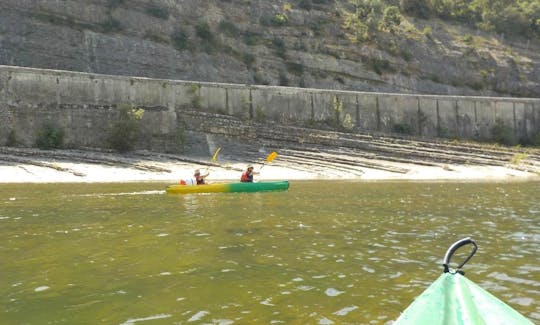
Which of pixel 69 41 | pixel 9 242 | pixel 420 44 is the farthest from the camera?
pixel 420 44

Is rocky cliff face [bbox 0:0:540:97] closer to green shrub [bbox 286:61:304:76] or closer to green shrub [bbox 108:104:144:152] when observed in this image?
green shrub [bbox 286:61:304:76]

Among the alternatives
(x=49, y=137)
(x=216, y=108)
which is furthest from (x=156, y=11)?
(x=49, y=137)

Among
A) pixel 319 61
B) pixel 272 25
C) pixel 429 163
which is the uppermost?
pixel 272 25

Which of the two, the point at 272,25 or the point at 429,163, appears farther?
the point at 272,25

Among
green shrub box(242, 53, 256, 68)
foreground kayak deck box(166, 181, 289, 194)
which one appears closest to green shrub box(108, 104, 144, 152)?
foreground kayak deck box(166, 181, 289, 194)

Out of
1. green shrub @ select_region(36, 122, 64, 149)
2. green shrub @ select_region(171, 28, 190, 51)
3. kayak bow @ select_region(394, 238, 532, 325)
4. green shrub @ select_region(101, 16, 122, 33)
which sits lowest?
kayak bow @ select_region(394, 238, 532, 325)

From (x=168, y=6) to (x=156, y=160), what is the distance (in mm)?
29207

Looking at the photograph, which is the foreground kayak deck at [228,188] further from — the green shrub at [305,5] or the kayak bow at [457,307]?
the green shrub at [305,5]

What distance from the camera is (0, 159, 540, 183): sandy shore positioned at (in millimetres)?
28812

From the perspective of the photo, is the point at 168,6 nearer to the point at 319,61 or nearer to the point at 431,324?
the point at 319,61

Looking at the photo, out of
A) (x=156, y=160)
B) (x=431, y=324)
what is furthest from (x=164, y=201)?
(x=431, y=324)

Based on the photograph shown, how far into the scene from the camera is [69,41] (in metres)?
49.9

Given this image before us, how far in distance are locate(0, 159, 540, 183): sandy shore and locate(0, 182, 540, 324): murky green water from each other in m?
8.97

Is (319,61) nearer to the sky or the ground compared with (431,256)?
nearer to the sky
